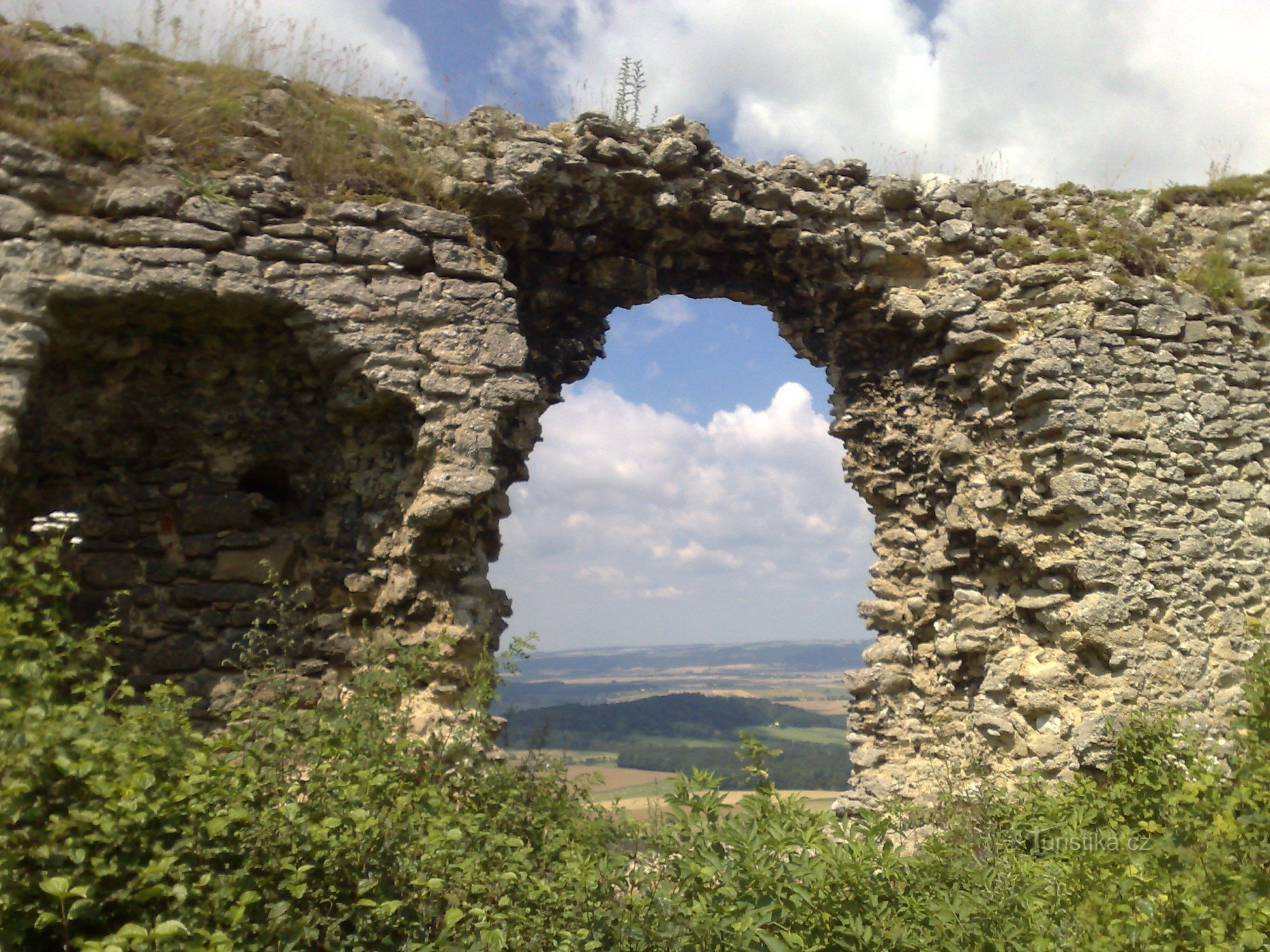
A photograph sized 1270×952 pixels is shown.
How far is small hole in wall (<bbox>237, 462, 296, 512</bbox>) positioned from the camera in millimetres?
5273

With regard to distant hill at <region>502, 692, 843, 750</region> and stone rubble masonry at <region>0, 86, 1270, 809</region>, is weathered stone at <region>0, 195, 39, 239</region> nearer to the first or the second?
stone rubble masonry at <region>0, 86, 1270, 809</region>

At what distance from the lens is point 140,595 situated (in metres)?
4.84

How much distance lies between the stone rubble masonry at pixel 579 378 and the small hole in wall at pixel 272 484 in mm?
28

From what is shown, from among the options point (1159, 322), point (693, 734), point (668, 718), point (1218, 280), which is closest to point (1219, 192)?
point (1218, 280)

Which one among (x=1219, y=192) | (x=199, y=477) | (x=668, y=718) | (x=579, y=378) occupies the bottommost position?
(x=668, y=718)

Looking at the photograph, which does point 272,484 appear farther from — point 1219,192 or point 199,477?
point 1219,192

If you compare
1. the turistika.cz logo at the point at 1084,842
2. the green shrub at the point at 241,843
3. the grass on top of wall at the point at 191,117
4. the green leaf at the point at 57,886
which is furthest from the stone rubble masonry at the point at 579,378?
the green leaf at the point at 57,886

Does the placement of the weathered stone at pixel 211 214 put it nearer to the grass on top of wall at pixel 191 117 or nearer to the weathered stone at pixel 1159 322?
the grass on top of wall at pixel 191 117

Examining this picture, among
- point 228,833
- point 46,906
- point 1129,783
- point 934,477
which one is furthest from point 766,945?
point 934,477

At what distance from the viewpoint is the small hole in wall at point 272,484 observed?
5273 millimetres

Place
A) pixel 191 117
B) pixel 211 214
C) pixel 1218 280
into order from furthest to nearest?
pixel 1218 280 < pixel 191 117 < pixel 211 214

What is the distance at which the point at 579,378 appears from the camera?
641cm

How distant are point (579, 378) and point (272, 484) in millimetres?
2359

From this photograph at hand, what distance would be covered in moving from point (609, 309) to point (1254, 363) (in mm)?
4789
